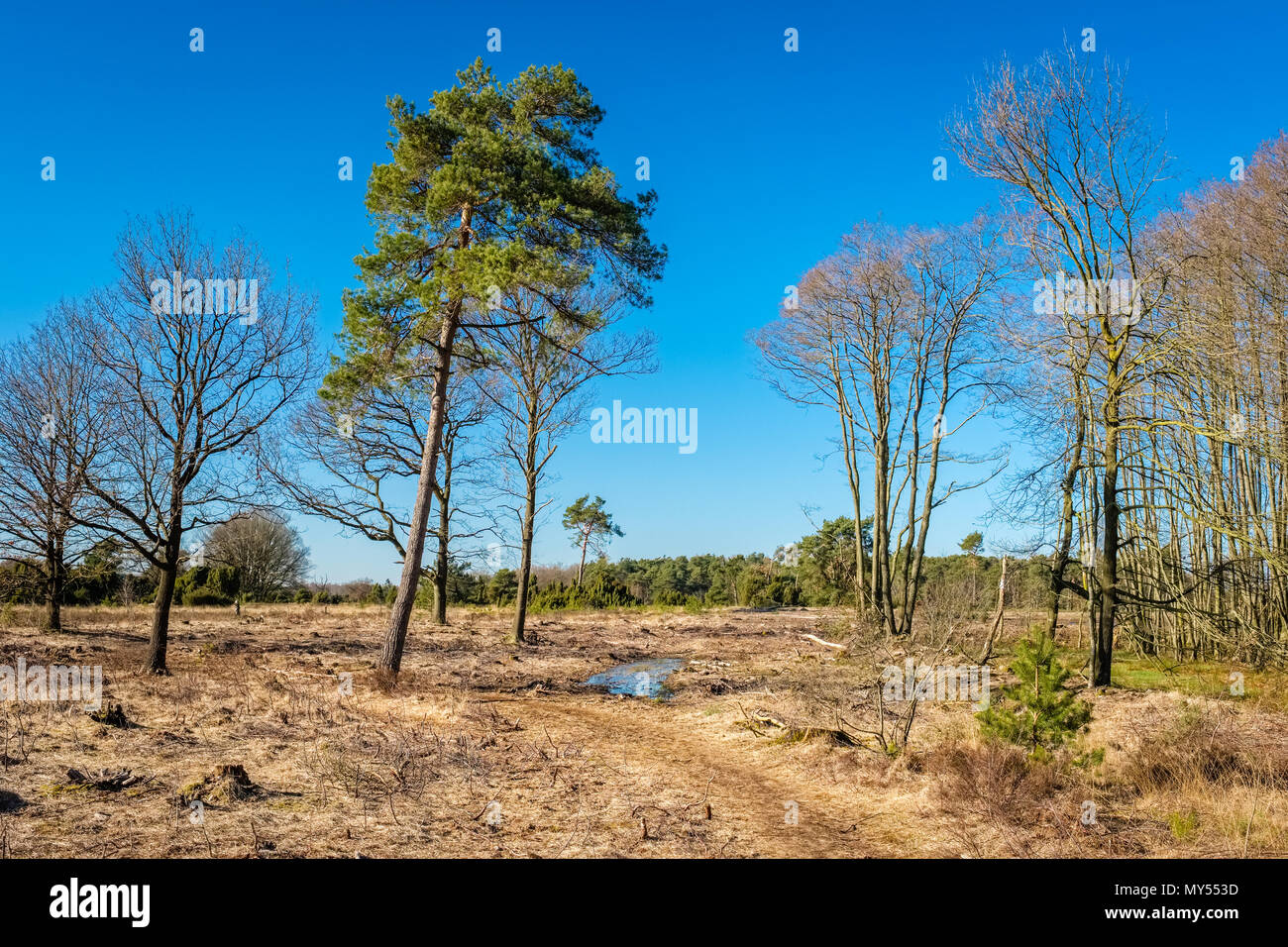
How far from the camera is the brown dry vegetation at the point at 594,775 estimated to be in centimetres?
553

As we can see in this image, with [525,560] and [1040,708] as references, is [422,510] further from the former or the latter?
[1040,708]

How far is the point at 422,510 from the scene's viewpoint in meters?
13.4

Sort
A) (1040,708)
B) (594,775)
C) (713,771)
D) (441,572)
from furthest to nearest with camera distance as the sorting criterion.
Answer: (441,572) → (713,771) → (594,775) → (1040,708)

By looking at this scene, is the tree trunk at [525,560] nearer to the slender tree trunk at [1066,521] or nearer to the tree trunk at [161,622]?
the tree trunk at [161,622]

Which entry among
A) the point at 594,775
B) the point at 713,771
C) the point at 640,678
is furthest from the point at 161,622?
the point at 713,771

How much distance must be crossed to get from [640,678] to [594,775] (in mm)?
7991

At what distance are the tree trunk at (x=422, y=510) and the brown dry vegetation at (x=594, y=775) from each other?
2.33 feet

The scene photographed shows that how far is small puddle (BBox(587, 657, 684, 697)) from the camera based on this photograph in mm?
13914

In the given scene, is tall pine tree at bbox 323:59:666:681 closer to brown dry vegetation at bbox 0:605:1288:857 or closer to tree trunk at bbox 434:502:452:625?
brown dry vegetation at bbox 0:605:1288:857

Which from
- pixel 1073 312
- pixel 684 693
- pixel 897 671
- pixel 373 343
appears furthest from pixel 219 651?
pixel 1073 312

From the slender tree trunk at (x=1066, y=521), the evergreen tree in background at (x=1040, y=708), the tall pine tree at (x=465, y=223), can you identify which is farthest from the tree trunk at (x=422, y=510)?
the slender tree trunk at (x=1066, y=521)

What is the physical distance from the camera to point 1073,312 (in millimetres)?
13781

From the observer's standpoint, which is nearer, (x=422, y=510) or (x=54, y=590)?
(x=422, y=510)
